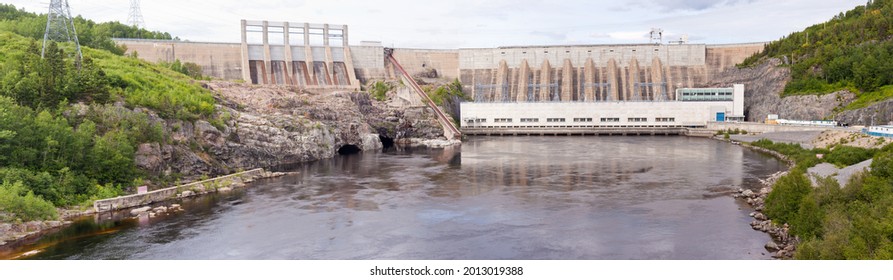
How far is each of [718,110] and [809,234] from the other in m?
74.3

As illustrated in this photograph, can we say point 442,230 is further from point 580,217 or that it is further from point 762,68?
point 762,68

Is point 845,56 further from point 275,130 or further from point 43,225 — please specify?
point 43,225

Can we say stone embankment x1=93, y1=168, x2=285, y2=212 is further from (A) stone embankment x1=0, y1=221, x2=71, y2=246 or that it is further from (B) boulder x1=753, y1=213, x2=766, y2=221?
(B) boulder x1=753, y1=213, x2=766, y2=221

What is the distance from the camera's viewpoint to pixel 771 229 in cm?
3039

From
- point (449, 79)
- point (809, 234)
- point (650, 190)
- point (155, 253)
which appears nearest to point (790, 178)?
point (809, 234)

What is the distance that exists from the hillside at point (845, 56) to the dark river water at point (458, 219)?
124 ft

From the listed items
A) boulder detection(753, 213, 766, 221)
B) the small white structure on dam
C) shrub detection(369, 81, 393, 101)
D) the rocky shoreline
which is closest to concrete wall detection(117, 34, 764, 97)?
shrub detection(369, 81, 393, 101)

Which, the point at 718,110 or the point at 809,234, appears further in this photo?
the point at 718,110

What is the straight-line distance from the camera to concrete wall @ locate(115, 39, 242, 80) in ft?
323

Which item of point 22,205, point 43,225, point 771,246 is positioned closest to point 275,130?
point 22,205

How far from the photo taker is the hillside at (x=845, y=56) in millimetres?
82500

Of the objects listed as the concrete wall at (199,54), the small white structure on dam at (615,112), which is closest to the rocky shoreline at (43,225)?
the concrete wall at (199,54)

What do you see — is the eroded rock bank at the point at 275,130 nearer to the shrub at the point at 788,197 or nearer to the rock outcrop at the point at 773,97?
the shrub at the point at 788,197

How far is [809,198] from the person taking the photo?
29.1 metres
